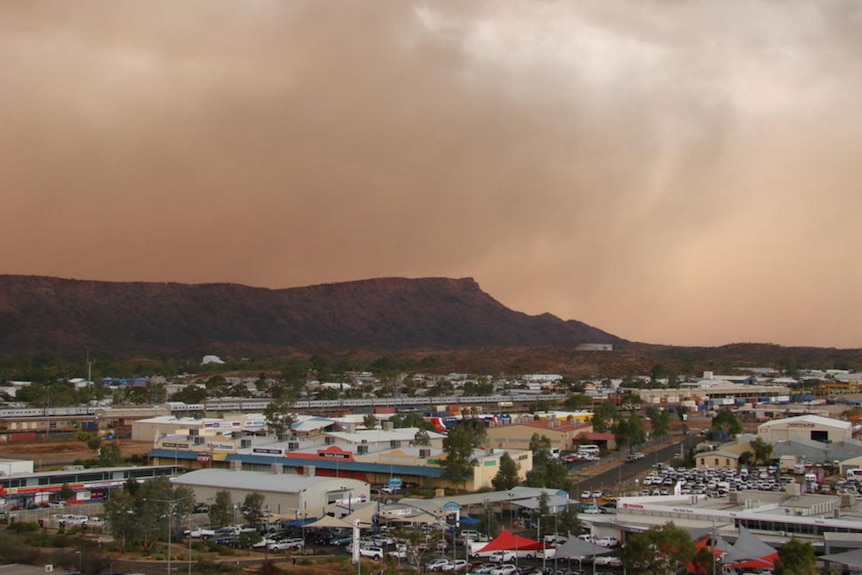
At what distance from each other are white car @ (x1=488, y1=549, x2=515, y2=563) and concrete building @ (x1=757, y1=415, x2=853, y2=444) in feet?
98.8

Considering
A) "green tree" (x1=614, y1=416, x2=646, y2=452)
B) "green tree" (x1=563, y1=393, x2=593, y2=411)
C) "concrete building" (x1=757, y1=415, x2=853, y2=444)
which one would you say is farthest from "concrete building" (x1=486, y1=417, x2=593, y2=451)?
"green tree" (x1=563, y1=393, x2=593, y2=411)

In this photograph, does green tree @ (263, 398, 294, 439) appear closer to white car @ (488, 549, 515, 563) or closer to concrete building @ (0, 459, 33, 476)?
concrete building @ (0, 459, 33, 476)

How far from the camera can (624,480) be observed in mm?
42406

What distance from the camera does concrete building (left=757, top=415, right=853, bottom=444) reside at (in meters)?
53.1

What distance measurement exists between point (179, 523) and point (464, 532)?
8.86 m

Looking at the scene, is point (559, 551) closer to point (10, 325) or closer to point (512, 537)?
point (512, 537)

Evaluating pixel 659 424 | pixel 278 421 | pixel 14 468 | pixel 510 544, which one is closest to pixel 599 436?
pixel 659 424

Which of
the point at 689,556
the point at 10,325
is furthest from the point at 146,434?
the point at 10,325

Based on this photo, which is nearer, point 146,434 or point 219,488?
point 219,488

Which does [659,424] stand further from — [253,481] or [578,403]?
[253,481]

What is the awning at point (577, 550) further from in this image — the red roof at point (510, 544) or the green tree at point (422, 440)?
the green tree at point (422, 440)

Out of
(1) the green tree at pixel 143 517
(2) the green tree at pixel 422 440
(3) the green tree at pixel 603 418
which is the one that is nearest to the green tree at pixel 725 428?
(3) the green tree at pixel 603 418

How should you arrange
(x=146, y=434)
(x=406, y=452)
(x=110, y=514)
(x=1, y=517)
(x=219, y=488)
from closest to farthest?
1. (x=110, y=514)
2. (x=1, y=517)
3. (x=219, y=488)
4. (x=406, y=452)
5. (x=146, y=434)

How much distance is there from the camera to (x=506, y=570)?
81.1 ft
